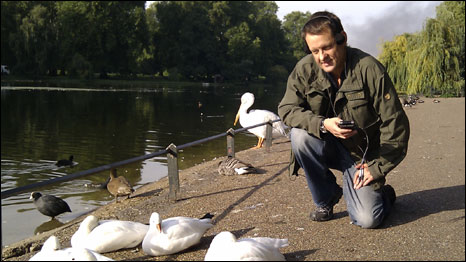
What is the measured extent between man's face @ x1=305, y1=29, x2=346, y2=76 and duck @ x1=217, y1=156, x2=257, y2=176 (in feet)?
12.1

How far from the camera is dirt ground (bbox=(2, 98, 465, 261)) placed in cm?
256

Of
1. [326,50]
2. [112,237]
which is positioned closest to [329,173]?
[326,50]

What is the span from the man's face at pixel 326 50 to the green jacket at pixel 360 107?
10cm

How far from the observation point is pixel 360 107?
356 centimetres

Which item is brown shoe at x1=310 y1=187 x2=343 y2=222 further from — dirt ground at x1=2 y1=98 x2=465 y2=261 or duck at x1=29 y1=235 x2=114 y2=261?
duck at x1=29 y1=235 x2=114 y2=261

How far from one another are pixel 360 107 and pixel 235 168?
12.6 ft

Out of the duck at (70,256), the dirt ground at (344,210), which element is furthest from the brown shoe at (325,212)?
the duck at (70,256)

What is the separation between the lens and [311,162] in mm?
3975

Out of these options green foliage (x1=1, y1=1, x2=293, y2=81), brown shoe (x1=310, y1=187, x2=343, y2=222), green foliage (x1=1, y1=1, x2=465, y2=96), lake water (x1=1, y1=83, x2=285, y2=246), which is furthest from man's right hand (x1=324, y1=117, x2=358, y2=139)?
green foliage (x1=1, y1=1, x2=293, y2=81)

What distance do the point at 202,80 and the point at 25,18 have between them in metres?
33.8

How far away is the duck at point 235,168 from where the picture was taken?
7.13 metres

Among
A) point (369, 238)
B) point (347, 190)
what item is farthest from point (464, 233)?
point (347, 190)

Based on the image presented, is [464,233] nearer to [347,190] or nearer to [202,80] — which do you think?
[347,190]

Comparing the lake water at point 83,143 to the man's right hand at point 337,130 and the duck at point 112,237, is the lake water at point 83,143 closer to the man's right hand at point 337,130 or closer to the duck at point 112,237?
the duck at point 112,237
